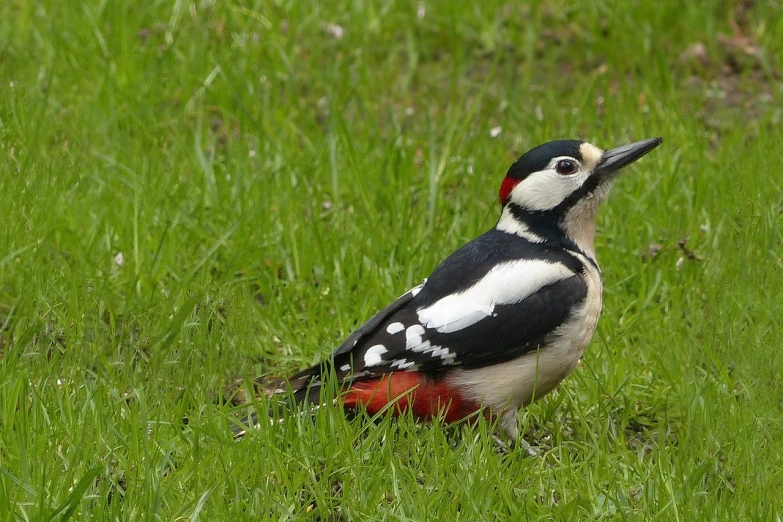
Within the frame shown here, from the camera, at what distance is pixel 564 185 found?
4352 millimetres

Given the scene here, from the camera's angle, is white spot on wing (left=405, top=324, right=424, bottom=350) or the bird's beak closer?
white spot on wing (left=405, top=324, right=424, bottom=350)

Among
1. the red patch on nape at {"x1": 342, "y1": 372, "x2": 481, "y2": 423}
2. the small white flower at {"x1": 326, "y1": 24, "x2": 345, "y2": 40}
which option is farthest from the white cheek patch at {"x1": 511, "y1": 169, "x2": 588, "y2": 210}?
the small white flower at {"x1": 326, "y1": 24, "x2": 345, "y2": 40}

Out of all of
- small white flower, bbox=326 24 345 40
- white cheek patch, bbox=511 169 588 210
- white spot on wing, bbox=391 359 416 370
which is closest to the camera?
white spot on wing, bbox=391 359 416 370

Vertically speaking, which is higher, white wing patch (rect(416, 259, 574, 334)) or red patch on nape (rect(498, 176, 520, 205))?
red patch on nape (rect(498, 176, 520, 205))

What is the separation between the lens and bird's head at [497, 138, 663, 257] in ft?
14.3

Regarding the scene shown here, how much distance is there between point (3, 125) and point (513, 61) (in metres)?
3.05

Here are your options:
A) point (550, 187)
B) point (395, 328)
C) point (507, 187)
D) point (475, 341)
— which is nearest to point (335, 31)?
point (507, 187)

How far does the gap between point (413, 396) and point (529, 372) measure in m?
0.39

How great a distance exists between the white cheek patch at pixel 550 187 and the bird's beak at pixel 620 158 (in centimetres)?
7

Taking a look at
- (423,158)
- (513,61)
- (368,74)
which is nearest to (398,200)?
(423,158)

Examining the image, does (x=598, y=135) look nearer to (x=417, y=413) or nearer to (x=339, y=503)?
(x=417, y=413)

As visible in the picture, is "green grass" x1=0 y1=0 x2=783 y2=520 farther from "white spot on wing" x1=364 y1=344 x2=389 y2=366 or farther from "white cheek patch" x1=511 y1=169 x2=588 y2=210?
"white cheek patch" x1=511 y1=169 x2=588 y2=210

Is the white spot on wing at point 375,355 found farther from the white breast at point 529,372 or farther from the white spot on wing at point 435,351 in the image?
the white breast at point 529,372

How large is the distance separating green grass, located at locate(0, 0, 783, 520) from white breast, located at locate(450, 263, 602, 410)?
0.13 metres
